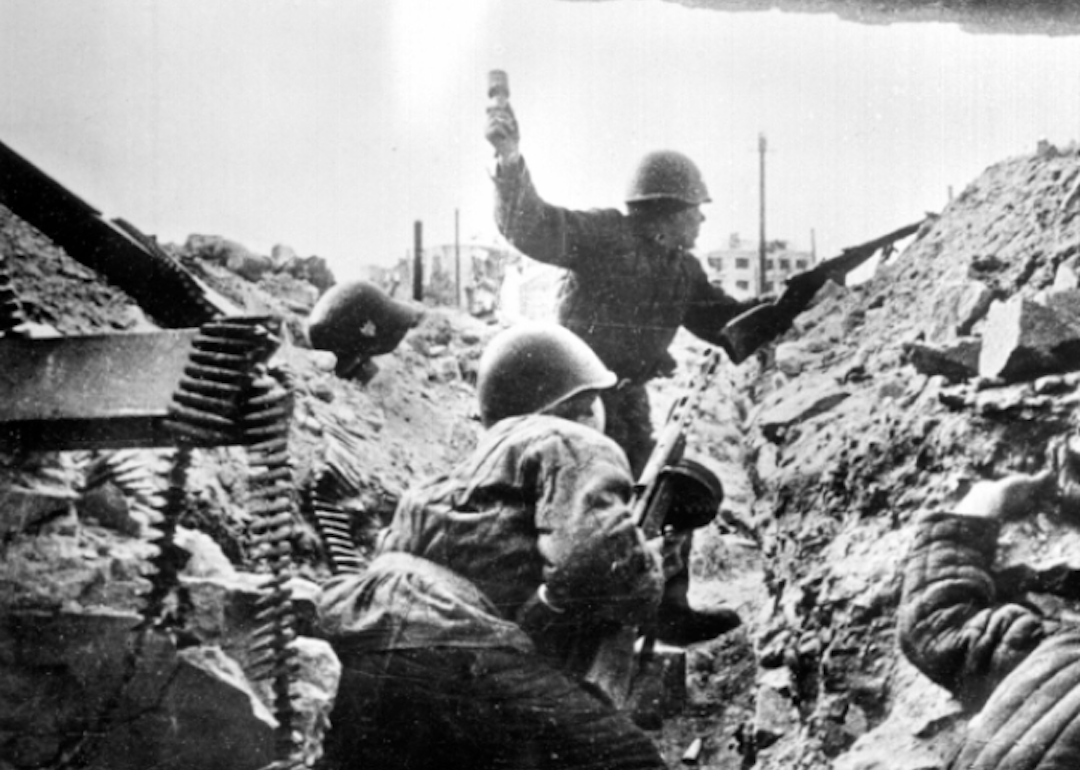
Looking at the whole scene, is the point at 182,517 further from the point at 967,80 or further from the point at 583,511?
the point at 967,80

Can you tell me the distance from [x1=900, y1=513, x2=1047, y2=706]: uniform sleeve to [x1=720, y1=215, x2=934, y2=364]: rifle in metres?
1.09

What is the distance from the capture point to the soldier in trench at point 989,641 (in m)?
2.39

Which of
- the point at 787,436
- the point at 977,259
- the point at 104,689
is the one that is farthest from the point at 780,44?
the point at 104,689

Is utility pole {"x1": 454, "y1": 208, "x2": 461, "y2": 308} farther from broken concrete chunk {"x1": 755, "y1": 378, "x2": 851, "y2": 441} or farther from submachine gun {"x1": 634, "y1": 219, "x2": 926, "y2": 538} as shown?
broken concrete chunk {"x1": 755, "y1": 378, "x2": 851, "y2": 441}

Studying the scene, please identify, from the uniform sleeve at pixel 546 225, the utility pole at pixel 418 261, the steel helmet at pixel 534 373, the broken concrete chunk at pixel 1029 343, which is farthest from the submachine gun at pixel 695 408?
the utility pole at pixel 418 261

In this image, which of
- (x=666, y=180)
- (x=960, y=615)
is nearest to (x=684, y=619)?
(x=960, y=615)

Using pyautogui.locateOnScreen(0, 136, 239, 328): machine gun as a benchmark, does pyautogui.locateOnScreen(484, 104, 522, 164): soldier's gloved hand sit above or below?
above

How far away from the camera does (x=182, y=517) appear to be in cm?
354

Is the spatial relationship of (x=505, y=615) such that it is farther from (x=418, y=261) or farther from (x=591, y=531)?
(x=418, y=261)

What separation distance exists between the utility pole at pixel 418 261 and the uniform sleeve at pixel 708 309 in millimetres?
746

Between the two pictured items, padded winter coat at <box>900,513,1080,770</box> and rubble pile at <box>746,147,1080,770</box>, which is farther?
rubble pile at <box>746,147,1080,770</box>

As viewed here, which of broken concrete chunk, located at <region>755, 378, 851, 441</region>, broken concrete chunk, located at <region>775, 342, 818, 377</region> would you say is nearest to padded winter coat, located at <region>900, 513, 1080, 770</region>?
broken concrete chunk, located at <region>755, 378, 851, 441</region>

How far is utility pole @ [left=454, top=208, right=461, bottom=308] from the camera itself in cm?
342

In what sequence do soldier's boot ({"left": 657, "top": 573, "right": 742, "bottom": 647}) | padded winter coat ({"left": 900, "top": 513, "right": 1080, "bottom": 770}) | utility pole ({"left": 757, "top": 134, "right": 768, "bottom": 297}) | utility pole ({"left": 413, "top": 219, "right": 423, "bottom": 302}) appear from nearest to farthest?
padded winter coat ({"left": 900, "top": 513, "right": 1080, "bottom": 770}) → soldier's boot ({"left": 657, "top": 573, "right": 742, "bottom": 647}) → utility pole ({"left": 757, "top": 134, "right": 768, "bottom": 297}) → utility pole ({"left": 413, "top": 219, "right": 423, "bottom": 302})
